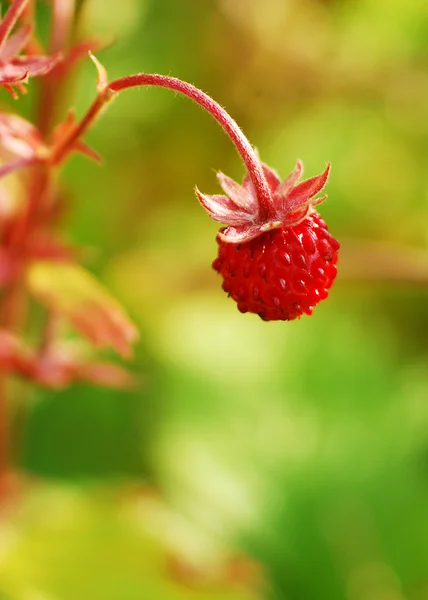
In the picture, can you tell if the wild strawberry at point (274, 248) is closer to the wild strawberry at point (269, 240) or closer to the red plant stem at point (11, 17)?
the wild strawberry at point (269, 240)

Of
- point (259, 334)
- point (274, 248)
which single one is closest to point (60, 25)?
point (274, 248)

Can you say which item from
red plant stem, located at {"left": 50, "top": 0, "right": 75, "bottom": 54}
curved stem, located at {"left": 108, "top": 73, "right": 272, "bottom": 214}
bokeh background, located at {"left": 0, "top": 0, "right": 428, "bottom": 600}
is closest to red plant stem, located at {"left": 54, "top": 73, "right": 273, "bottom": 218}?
curved stem, located at {"left": 108, "top": 73, "right": 272, "bottom": 214}

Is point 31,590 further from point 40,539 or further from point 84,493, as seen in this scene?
point 84,493

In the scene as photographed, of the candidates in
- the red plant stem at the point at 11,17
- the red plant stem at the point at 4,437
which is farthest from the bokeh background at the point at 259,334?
the red plant stem at the point at 11,17

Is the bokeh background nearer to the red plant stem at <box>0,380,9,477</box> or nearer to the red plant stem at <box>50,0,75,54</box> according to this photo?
the red plant stem at <box>0,380,9,477</box>

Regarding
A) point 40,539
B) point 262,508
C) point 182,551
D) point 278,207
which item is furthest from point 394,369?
point 278,207

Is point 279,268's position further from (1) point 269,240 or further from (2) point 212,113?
(2) point 212,113
